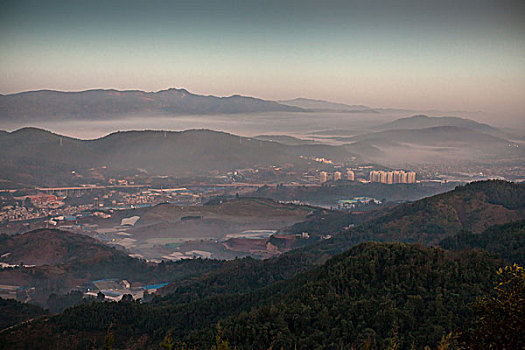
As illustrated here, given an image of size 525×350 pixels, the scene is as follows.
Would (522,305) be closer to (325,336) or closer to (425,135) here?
(325,336)

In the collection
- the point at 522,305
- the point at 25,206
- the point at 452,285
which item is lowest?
the point at 25,206

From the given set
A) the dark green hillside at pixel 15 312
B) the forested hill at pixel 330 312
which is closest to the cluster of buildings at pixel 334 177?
the dark green hillside at pixel 15 312

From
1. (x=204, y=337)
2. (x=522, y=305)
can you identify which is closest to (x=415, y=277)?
(x=204, y=337)

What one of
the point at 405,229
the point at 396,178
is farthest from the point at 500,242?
the point at 396,178

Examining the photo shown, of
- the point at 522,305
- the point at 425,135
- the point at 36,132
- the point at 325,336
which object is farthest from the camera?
the point at 425,135

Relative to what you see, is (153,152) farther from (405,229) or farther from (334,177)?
(405,229)

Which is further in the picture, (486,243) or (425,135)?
(425,135)

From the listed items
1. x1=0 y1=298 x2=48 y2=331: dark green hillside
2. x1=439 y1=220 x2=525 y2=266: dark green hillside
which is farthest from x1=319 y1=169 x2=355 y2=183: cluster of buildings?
x1=0 y1=298 x2=48 y2=331: dark green hillside

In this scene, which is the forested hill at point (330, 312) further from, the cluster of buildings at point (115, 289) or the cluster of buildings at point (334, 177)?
the cluster of buildings at point (334, 177)
